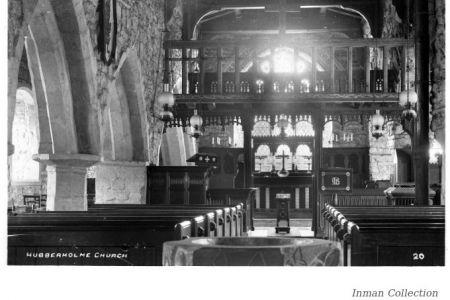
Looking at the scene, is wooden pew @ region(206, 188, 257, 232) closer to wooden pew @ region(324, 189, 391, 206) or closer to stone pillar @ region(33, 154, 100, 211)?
wooden pew @ region(324, 189, 391, 206)

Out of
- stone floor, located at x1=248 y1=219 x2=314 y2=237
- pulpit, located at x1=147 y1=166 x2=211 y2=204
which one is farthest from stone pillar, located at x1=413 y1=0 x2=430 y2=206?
pulpit, located at x1=147 y1=166 x2=211 y2=204

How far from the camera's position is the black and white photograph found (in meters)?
2.79

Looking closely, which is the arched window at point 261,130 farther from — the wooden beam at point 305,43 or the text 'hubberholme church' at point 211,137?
the wooden beam at point 305,43

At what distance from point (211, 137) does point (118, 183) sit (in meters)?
11.9

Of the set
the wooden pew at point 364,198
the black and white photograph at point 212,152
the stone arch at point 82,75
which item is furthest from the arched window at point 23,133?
the wooden pew at point 364,198

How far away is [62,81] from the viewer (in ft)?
30.3

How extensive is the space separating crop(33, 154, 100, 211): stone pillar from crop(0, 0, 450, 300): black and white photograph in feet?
0.08

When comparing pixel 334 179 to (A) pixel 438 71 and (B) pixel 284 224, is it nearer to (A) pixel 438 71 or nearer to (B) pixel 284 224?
(A) pixel 438 71

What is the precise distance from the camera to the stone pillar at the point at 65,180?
9148 millimetres

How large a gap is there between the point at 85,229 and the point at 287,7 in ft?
43.8

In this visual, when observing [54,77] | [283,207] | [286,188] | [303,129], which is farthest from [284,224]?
[54,77]

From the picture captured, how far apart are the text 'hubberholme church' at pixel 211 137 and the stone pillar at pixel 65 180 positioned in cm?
2
